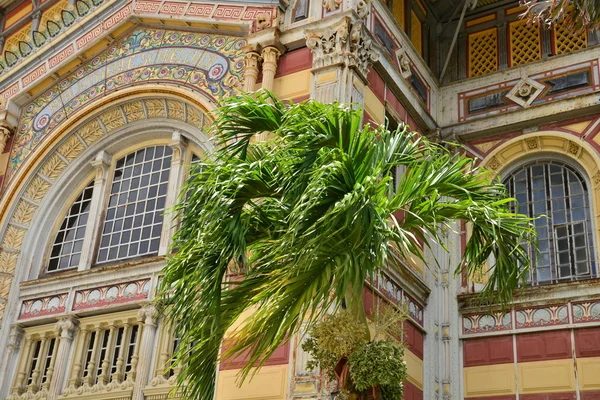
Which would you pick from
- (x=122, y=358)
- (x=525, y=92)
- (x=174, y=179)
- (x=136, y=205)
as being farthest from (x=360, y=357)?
(x=525, y=92)

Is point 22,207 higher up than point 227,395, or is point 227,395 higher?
point 22,207

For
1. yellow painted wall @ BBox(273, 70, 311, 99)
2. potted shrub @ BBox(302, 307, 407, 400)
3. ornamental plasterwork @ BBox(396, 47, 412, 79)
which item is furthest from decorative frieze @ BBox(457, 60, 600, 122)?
potted shrub @ BBox(302, 307, 407, 400)

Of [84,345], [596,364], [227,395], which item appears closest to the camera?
[227,395]

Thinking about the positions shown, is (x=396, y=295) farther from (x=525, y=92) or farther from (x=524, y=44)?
(x=524, y=44)

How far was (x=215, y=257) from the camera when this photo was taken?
32.8 feet

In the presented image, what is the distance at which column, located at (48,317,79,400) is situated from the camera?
1536 centimetres

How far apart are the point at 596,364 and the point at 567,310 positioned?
41.4 inches

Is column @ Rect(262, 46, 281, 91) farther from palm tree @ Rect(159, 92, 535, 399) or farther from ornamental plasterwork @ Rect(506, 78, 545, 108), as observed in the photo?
ornamental plasterwork @ Rect(506, 78, 545, 108)

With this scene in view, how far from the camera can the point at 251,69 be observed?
1523 centimetres

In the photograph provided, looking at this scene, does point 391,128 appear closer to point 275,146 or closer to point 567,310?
A: point 567,310

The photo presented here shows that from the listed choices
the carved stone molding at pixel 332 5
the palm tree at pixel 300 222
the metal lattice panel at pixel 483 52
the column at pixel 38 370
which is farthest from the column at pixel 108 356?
the metal lattice panel at pixel 483 52

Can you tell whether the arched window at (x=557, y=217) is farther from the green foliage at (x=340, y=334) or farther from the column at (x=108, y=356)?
the column at (x=108, y=356)

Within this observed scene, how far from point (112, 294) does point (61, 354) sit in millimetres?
1370

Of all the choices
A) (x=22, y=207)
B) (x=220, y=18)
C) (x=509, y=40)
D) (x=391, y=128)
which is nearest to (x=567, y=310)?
(x=391, y=128)
